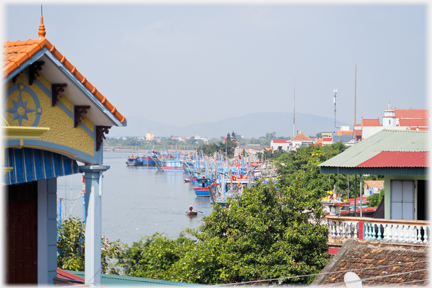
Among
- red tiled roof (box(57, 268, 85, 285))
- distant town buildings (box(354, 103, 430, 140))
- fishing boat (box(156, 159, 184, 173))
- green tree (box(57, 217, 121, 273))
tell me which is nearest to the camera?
red tiled roof (box(57, 268, 85, 285))

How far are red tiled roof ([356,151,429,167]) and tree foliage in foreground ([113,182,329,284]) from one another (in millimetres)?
2480

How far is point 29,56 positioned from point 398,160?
854cm

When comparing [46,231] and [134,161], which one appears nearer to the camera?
[46,231]

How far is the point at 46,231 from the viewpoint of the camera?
26.2ft

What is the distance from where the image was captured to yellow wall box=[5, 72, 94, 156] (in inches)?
261

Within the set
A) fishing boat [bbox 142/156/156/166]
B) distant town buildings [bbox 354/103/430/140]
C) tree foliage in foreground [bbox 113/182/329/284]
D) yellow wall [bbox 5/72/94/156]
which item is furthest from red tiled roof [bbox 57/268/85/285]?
fishing boat [bbox 142/156/156/166]

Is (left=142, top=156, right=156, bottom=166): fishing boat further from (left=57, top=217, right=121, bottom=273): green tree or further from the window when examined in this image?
the window

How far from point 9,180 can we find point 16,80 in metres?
1.28

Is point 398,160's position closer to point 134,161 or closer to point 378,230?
point 378,230

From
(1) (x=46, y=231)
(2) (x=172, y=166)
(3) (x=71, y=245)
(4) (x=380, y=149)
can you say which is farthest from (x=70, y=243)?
(2) (x=172, y=166)

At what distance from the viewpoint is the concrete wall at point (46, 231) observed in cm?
794

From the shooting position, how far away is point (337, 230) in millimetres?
12086

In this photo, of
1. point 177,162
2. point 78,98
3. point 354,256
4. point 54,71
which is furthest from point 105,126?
point 177,162

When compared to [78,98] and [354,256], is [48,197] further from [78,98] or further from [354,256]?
[354,256]
